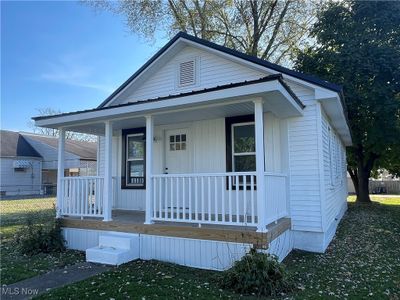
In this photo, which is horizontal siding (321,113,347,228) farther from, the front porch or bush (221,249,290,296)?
bush (221,249,290,296)

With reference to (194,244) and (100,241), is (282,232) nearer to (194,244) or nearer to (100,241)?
(194,244)

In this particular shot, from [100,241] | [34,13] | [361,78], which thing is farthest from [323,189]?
[34,13]

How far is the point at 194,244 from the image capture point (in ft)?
19.8

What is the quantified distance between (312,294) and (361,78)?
481 inches

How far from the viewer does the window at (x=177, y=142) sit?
894 cm

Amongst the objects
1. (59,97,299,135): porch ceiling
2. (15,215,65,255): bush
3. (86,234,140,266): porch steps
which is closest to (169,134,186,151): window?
(59,97,299,135): porch ceiling

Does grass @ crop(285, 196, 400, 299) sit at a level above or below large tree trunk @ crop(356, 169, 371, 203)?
below

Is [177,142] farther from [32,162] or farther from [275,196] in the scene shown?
[32,162]

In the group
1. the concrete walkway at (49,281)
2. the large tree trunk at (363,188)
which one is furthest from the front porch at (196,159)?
the large tree trunk at (363,188)

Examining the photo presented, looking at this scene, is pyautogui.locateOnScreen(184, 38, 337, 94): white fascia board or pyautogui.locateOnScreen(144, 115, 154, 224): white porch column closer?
pyautogui.locateOnScreen(144, 115, 154, 224): white porch column

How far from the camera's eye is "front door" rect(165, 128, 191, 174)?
884 centimetres

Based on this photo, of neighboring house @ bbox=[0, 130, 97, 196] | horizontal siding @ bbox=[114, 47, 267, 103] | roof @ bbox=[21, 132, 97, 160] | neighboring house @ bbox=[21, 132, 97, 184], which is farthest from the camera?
roof @ bbox=[21, 132, 97, 160]

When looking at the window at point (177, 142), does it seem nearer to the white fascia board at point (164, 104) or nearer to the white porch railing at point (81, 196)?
the white fascia board at point (164, 104)

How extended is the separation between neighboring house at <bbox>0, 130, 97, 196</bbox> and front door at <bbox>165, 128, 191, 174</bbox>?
74.7 ft
